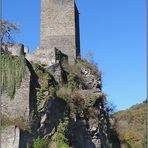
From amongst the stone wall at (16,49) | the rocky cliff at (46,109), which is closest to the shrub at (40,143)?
the rocky cliff at (46,109)

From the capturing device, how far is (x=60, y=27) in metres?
35.3

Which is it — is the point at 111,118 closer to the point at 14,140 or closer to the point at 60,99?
the point at 60,99

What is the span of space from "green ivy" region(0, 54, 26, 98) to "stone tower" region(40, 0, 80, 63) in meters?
12.4

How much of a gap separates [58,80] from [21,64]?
202 inches

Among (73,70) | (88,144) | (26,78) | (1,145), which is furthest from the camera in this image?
(73,70)

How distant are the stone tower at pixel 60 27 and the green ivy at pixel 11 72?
12.4 metres

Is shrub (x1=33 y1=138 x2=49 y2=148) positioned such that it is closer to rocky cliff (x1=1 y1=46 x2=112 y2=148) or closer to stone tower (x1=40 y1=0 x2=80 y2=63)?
rocky cliff (x1=1 y1=46 x2=112 y2=148)

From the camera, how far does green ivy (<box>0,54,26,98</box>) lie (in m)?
21.4

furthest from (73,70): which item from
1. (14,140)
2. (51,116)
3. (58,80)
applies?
(14,140)

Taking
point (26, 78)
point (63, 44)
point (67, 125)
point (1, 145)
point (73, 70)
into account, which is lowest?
point (1, 145)

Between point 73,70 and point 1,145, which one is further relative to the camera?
point 73,70

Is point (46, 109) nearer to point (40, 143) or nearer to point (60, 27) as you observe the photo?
point (40, 143)

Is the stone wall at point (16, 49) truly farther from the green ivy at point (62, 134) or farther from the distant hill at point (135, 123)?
the distant hill at point (135, 123)

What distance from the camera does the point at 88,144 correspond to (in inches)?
1040
